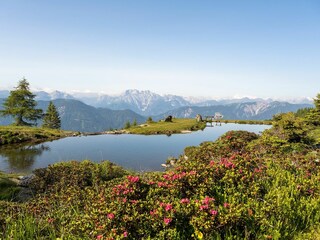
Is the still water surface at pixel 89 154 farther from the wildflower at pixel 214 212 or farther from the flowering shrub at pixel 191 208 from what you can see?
the wildflower at pixel 214 212

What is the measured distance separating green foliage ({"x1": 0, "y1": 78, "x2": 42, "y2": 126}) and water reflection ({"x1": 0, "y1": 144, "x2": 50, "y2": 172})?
31853 millimetres

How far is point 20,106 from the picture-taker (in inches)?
2643

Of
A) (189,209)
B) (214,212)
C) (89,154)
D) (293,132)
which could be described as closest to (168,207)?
(189,209)

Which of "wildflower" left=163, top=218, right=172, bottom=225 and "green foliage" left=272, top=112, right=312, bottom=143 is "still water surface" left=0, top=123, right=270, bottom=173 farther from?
"wildflower" left=163, top=218, right=172, bottom=225

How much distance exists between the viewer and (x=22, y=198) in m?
13.0

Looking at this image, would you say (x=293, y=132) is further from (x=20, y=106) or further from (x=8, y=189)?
(x=20, y=106)

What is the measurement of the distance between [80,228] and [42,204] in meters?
2.85

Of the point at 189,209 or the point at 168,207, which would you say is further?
the point at 189,209

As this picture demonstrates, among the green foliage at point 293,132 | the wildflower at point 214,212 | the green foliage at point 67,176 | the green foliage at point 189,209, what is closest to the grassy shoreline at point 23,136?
the green foliage at point 67,176

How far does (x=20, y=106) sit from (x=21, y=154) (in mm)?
42036

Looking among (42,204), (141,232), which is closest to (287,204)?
(141,232)

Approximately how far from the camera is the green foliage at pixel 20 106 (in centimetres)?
6394

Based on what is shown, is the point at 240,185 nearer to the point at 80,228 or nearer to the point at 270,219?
the point at 270,219

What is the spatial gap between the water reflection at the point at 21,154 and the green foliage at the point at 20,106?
31853mm
